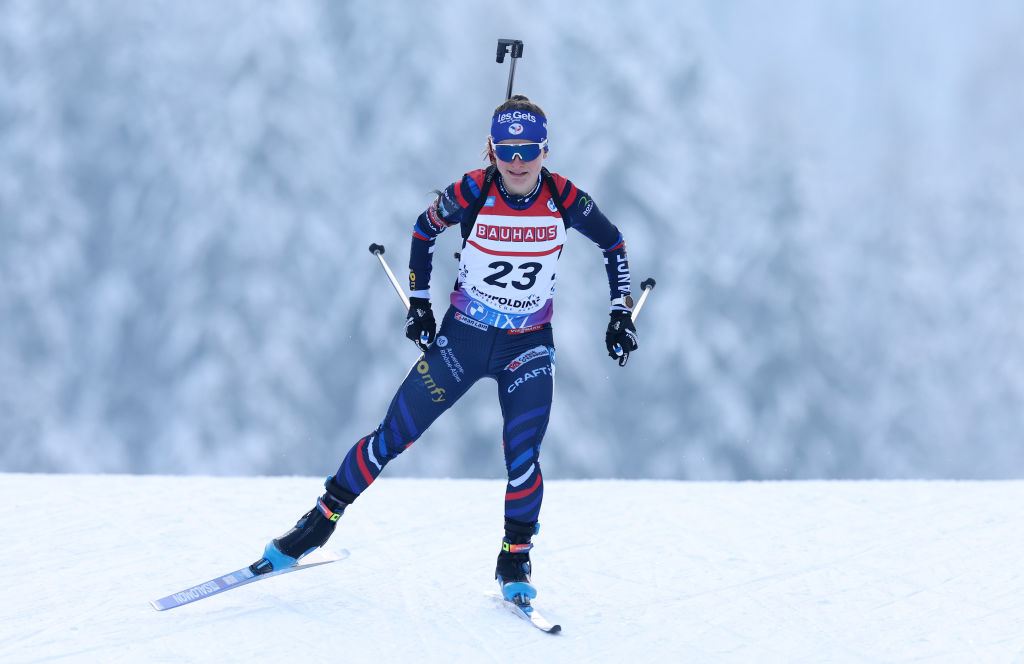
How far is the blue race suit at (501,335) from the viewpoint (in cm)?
336

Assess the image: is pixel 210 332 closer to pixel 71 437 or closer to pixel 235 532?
pixel 71 437

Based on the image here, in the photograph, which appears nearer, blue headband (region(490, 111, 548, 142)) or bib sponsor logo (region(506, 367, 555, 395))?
blue headband (region(490, 111, 548, 142))

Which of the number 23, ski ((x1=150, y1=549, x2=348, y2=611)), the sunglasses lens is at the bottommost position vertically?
ski ((x1=150, y1=549, x2=348, y2=611))

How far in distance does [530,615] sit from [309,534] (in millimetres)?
947

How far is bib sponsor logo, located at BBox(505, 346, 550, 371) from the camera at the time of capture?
3.41 metres

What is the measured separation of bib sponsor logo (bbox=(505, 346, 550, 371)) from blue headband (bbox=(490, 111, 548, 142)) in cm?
82

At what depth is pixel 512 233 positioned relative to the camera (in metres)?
3.33

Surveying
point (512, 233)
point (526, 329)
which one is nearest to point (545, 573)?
point (526, 329)

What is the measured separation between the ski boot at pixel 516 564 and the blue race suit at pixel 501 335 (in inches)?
1.9

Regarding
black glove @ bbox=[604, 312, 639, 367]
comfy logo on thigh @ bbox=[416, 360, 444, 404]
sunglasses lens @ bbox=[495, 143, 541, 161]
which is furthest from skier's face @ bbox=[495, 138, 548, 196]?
comfy logo on thigh @ bbox=[416, 360, 444, 404]

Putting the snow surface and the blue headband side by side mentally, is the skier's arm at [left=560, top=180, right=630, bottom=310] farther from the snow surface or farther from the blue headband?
the snow surface

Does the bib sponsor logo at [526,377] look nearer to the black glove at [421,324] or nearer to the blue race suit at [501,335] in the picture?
the blue race suit at [501,335]

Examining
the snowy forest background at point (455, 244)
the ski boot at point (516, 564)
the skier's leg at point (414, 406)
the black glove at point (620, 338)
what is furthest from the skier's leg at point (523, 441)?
the snowy forest background at point (455, 244)

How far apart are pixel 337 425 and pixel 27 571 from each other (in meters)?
6.87
